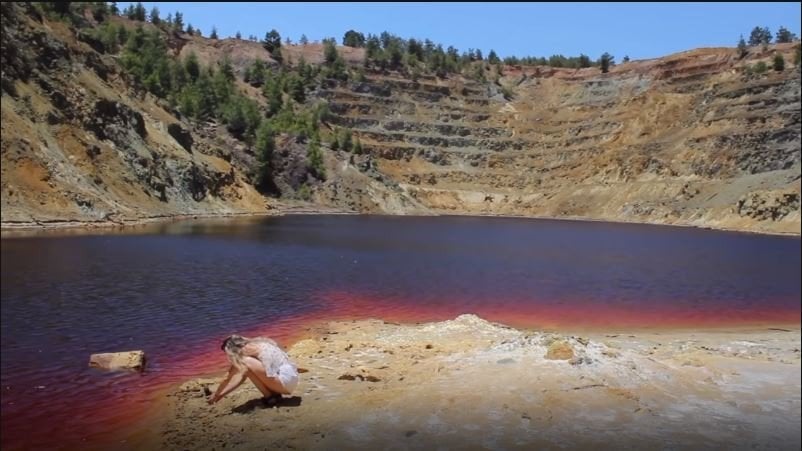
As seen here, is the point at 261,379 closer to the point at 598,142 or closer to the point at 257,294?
the point at 257,294

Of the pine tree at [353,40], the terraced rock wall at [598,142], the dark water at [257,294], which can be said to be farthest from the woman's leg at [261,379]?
the pine tree at [353,40]

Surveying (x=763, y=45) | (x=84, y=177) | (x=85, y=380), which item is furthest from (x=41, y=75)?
(x=763, y=45)

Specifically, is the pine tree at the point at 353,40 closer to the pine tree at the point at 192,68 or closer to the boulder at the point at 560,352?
the pine tree at the point at 192,68

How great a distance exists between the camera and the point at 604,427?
904cm

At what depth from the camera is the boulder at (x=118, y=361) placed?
13219 mm

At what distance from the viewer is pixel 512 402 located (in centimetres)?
1014

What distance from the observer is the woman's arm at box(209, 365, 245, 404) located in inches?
415

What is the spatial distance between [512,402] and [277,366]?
3764 mm

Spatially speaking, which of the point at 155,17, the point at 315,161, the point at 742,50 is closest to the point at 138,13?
the point at 155,17

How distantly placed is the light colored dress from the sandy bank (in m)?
0.37

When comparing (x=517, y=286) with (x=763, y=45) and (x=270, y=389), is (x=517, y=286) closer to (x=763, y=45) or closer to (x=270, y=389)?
(x=270, y=389)

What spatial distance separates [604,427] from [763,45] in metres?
114

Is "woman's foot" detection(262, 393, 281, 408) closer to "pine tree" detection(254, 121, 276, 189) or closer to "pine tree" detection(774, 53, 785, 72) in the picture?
"pine tree" detection(254, 121, 276, 189)

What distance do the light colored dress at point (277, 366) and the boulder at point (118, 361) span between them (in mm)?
4183
